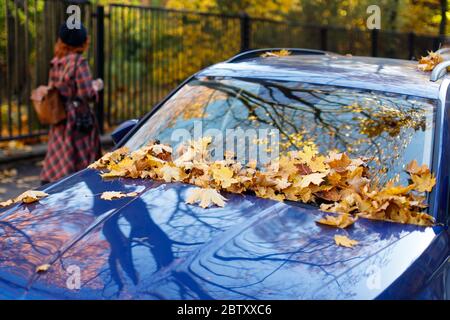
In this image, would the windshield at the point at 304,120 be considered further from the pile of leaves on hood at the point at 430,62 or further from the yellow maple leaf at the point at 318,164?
the pile of leaves on hood at the point at 430,62

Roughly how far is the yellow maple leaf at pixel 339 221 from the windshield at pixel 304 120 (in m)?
0.45

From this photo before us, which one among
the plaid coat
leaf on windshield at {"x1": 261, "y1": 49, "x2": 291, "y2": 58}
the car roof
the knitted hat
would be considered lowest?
the plaid coat

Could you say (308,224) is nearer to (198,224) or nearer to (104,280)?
(198,224)

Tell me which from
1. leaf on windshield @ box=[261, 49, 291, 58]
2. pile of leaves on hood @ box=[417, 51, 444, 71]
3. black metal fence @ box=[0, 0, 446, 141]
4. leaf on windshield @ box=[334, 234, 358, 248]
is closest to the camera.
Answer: leaf on windshield @ box=[334, 234, 358, 248]

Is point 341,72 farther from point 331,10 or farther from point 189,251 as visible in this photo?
point 331,10

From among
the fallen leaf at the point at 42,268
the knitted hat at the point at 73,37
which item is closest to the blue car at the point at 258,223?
the fallen leaf at the point at 42,268

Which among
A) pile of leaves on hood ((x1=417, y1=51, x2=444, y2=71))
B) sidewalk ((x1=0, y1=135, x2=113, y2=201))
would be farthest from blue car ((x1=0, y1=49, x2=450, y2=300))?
sidewalk ((x1=0, y1=135, x2=113, y2=201))

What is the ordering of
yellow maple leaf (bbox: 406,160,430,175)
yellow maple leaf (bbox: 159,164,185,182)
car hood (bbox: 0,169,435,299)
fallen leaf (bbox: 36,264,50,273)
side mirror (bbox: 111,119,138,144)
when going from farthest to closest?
side mirror (bbox: 111,119,138,144), yellow maple leaf (bbox: 159,164,185,182), yellow maple leaf (bbox: 406,160,430,175), fallen leaf (bbox: 36,264,50,273), car hood (bbox: 0,169,435,299)

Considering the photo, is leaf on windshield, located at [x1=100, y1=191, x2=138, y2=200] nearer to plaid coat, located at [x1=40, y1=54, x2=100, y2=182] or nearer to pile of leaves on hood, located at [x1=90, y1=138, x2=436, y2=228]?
pile of leaves on hood, located at [x1=90, y1=138, x2=436, y2=228]

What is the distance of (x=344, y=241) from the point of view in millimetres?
2922

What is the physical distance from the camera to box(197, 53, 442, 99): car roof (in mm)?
3936

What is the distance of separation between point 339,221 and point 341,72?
1.32 m

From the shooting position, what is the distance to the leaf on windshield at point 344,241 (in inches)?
114

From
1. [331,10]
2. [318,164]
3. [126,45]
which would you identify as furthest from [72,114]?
[331,10]
